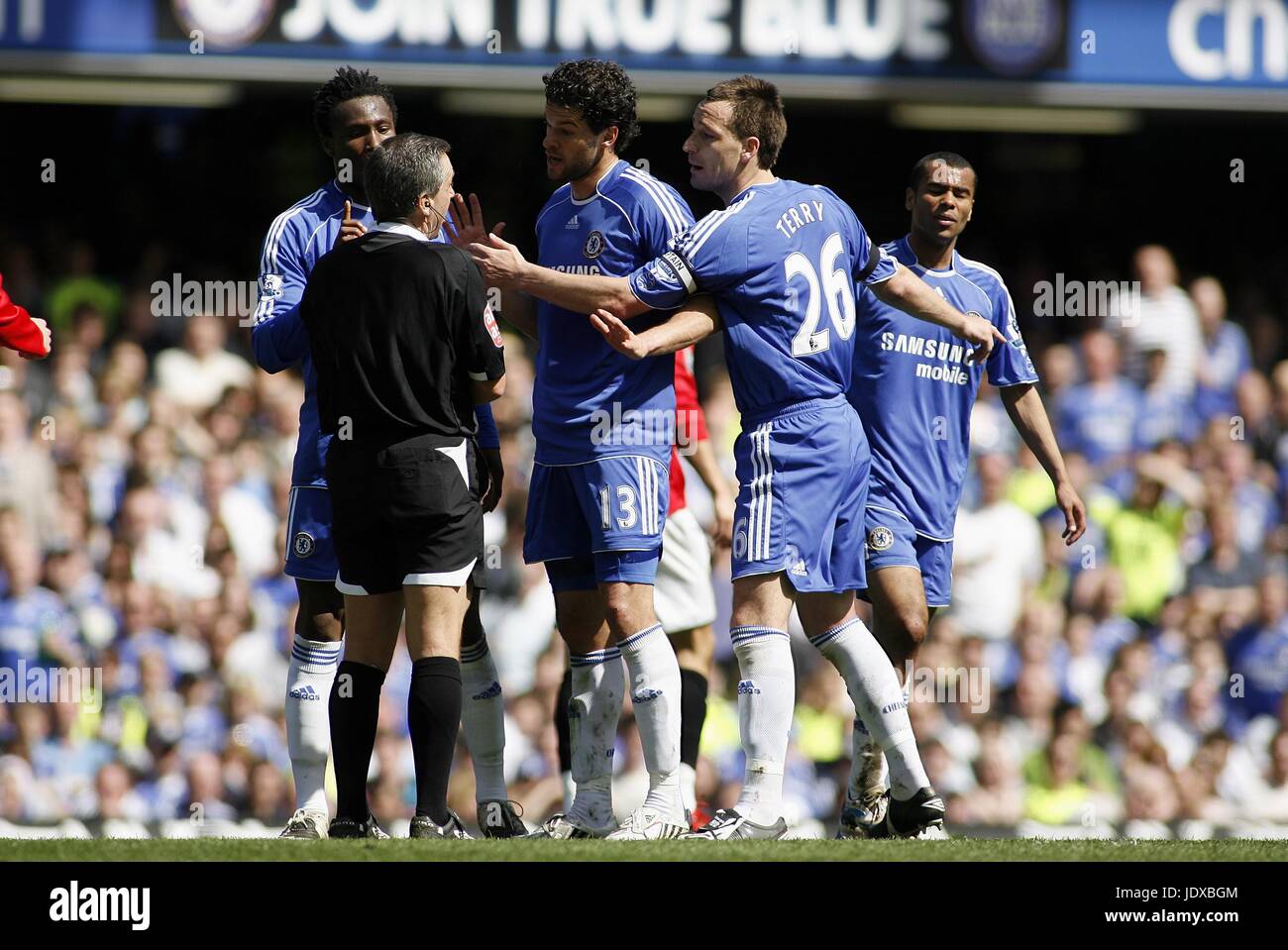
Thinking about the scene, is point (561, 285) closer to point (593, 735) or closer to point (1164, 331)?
point (593, 735)

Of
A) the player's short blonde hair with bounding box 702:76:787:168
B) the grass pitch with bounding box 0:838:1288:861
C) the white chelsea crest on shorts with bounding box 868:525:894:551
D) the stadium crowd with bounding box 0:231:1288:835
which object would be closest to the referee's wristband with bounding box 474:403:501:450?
the player's short blonde hair with bounding box 702:76:787:168

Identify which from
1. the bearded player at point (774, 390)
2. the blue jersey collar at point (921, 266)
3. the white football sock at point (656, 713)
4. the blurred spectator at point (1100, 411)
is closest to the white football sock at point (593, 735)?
the white football sock at point (656, 713)

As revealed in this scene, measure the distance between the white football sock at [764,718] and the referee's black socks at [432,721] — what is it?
34.3 inches

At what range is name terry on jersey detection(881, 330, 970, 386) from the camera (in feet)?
20.2

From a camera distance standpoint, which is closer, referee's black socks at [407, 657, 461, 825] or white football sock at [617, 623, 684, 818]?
referee's black socks at [407, 657, 461, 825]

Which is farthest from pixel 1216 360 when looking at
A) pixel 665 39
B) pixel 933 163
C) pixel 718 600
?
pixel 933 163

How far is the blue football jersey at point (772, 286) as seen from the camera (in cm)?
516

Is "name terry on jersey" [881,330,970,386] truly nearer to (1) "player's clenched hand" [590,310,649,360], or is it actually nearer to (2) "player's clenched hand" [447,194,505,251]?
(1) "player's clenched hand" [590,310,649,360]

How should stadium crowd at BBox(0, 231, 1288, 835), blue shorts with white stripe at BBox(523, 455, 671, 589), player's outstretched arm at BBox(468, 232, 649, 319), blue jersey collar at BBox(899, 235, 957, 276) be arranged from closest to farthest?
player's outstretched arm at BBox(468, 232, 649, 319) < blue shorts with white stripe at BBox(523, 455, 671, 589) < blue jersey collar at BBox(899, 235, 957, 276) < stadium crowd at BBox(0, 231, 1288, 835)

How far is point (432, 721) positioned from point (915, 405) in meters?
2.23

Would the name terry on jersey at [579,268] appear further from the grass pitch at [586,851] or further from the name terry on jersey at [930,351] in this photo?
A: the grass pitch at [586,851]

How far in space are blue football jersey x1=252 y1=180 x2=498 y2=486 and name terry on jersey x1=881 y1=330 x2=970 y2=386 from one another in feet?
5.01

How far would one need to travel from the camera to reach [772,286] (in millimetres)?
5219
